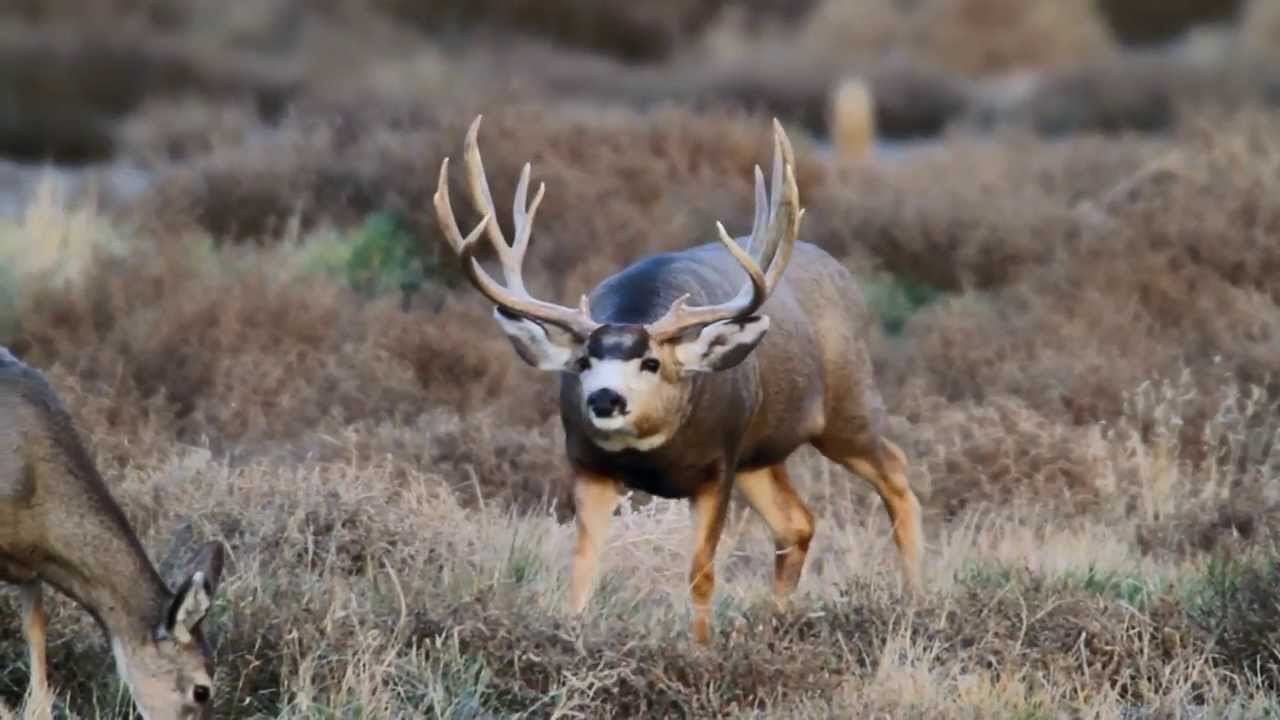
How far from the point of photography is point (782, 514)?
9789 millimetres

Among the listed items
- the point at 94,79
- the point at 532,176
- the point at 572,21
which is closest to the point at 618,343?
the point at 532,176

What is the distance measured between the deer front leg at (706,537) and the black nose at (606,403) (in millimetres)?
723

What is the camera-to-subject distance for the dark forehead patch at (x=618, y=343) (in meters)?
8.01

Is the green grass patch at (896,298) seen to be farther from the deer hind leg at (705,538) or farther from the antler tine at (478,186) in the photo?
the antler tine at (478,186)

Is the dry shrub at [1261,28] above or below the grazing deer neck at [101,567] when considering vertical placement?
below

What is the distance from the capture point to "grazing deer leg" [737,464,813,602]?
9.62 meters

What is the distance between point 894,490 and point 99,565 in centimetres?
376

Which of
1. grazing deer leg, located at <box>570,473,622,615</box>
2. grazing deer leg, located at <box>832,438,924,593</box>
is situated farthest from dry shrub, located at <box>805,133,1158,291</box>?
grazing deer leg, located at <box>570,473,622,615</box>

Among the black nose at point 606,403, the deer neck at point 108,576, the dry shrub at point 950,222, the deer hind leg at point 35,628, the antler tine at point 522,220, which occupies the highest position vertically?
the antler tine at point 522,220

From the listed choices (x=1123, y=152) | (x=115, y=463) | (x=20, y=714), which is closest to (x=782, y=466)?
(x=115, y=463)

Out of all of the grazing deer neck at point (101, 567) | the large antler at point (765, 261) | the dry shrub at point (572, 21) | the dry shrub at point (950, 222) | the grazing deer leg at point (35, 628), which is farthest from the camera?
the dry shrub at point (572, 21)

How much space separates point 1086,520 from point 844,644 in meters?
3.01

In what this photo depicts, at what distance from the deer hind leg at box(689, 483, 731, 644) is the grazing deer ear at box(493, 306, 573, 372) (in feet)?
2.37

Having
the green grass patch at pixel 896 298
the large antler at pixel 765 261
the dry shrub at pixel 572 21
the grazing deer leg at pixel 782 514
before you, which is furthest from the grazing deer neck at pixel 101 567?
the dry shrub at pixel 572 21
